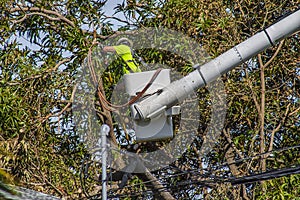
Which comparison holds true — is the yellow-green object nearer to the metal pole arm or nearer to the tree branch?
the metal pole arm

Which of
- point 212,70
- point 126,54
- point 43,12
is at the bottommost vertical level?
point 212,70

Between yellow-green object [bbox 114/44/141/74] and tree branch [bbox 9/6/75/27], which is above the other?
tree branch [bbox 9/6/75/27]

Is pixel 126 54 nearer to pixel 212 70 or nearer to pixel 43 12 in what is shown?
pixel 212 70

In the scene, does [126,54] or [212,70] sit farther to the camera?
[126,54]

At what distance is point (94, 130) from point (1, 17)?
177 cm

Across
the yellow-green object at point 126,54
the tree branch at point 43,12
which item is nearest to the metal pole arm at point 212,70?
the yellow-green object at point 126,54

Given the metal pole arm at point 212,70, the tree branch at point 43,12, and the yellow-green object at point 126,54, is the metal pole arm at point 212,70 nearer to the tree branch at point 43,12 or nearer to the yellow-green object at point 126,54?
the yellow-green object at point 126,54

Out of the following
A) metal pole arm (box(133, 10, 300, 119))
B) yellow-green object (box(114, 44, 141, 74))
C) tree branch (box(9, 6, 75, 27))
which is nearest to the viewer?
metal pole arm (box(133, 10, 300, 119))

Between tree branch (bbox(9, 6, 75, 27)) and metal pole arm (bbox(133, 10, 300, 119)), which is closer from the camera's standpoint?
metal pole arm (bbox(133, 10, 300, 119))

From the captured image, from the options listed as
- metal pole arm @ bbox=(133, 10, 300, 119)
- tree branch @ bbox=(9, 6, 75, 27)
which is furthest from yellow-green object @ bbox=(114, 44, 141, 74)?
tree branch @ bbox=(9, 6, 75, 27)

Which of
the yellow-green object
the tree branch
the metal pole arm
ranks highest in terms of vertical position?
the tree branch

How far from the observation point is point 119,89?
7.48 m

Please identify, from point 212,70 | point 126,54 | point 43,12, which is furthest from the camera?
point 43,12

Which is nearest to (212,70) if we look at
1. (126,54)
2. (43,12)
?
(126,54)
